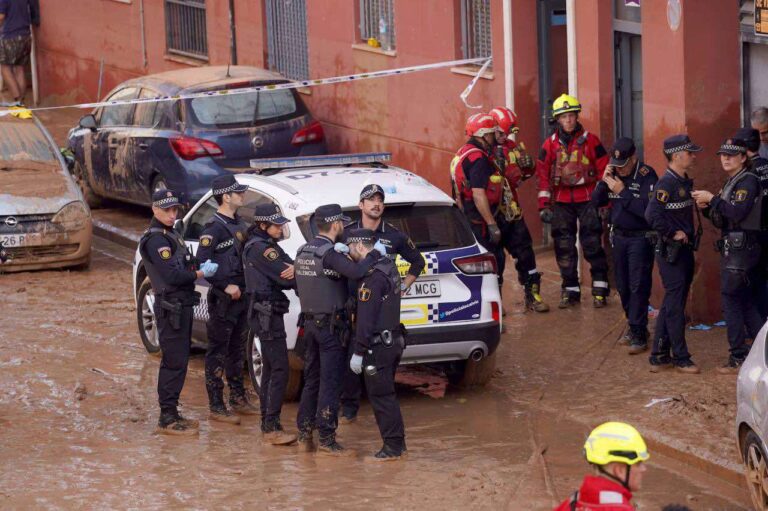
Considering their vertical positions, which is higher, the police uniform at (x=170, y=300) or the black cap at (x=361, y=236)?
the black cap at (x=361, y=236)

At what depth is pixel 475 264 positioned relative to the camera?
1052 cm

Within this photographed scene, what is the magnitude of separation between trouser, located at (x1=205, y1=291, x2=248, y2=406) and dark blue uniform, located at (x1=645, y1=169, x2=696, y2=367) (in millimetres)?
3068

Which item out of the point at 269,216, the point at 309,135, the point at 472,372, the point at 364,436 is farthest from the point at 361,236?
the point at 309,135

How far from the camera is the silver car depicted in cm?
784

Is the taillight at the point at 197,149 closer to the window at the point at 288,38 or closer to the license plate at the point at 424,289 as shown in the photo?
the window at the point at 288,38

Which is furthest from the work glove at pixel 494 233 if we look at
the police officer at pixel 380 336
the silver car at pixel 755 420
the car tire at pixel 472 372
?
the silver car at pixel 755 420

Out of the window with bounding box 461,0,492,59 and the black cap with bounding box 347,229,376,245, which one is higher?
the window with bounding box 461,0,492,59

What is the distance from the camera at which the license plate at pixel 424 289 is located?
1028 cm

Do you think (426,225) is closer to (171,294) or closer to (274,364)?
(274,364)

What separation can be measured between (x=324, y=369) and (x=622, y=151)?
11.1ft

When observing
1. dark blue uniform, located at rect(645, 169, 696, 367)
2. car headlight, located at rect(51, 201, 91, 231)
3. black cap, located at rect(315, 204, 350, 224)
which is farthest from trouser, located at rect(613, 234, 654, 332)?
car headlight, located at rect(51, 201, 91, 231)

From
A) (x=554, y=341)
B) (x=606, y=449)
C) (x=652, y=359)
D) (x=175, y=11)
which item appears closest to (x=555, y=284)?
(x=554, y=341)

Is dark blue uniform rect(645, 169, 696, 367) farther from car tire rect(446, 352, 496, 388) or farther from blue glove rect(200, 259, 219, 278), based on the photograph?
blue glove rect(200, 259, 219, 278)

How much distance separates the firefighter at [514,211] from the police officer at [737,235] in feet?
7.42
